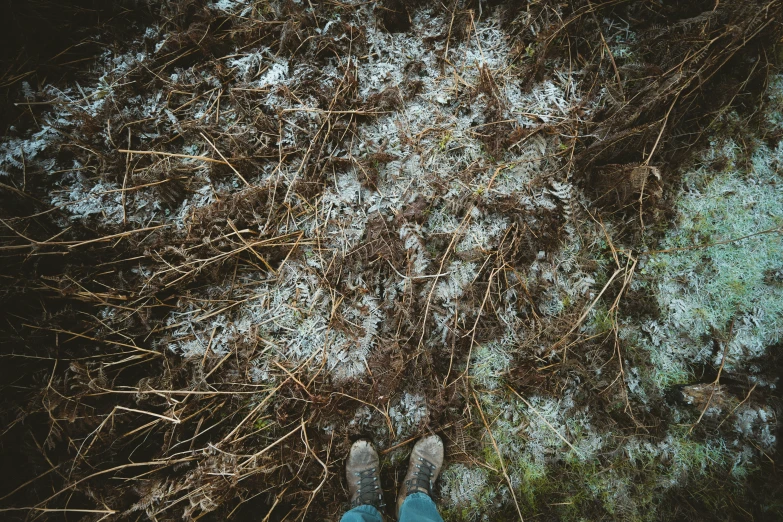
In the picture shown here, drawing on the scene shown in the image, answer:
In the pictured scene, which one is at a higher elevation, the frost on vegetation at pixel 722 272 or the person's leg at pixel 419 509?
the frost on vegetation at pixel 722 272

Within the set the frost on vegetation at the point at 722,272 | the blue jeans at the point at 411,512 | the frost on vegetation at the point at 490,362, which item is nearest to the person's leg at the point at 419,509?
the blue jeans at the point at 411,512

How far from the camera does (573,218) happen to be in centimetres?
242

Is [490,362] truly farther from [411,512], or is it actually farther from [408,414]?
[411,512]

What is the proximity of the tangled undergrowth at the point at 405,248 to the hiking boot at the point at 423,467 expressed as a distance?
112mm

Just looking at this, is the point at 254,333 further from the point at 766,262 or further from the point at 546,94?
the point at 766,262

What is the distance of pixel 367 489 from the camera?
7.68ft

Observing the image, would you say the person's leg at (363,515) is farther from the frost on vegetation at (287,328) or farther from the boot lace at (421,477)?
the frost on vegetation at (287,328)

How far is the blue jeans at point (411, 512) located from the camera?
2.16 meters

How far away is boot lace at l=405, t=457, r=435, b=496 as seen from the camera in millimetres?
2338

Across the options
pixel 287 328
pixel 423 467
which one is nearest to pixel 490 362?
pixel 423 467

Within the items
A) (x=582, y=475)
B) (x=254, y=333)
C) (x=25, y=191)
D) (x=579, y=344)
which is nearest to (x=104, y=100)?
(x=25, y=191)

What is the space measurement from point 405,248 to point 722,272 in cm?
224

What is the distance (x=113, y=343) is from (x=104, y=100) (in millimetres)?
1737

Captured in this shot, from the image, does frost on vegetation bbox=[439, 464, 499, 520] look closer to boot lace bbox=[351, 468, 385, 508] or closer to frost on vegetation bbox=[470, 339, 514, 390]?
boot lace bbox=[351, 468, 385, 508]
